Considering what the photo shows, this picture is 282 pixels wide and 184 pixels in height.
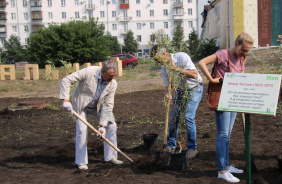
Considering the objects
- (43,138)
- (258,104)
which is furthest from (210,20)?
(258,104)

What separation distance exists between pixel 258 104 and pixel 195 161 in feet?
6.16

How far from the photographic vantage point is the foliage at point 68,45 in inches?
1423

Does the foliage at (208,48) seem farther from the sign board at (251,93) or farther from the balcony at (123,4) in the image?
the balcony at (123,4)

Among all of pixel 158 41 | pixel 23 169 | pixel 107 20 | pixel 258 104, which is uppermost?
pixel 107 20

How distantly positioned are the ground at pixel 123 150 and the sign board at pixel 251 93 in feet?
3.30

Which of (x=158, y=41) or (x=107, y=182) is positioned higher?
(x=158, y=41)

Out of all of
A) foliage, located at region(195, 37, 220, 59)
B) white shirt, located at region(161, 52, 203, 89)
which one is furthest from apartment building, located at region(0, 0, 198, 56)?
white shirt, located at region(161, 52, 203, 89)

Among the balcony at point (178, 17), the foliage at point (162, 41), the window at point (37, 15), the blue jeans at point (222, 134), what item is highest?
the window at point (37, 15)

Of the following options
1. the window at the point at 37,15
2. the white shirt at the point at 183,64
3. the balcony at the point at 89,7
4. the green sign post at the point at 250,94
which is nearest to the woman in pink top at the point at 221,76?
the green sign post at the point at 250,94

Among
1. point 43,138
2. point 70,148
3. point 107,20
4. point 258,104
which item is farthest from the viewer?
point 107,20

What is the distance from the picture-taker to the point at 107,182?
4230 millimetres

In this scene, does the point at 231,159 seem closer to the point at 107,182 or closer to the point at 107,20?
the point at 107,182

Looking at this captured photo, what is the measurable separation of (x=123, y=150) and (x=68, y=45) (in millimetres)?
31437

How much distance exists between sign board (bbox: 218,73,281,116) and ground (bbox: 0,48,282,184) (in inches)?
39.6
